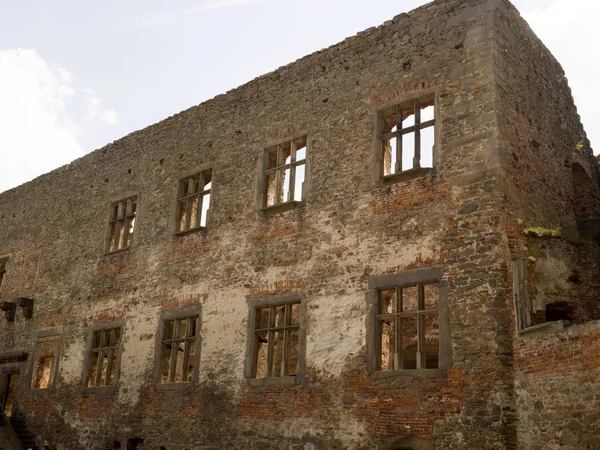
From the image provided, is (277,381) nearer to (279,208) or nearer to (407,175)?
(279,208)

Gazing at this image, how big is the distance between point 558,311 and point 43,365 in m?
13.4

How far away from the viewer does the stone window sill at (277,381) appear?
11086 mm

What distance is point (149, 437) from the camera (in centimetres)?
1330

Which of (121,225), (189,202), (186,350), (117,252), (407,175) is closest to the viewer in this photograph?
(407,175)

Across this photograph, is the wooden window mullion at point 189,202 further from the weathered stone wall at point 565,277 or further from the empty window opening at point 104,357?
the weathered stone wall at point 565,277

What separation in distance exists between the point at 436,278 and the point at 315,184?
3283 millimetres

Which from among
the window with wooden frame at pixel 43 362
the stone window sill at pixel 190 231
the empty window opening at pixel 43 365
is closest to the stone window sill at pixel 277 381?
the stone window sill at pixel 190 231

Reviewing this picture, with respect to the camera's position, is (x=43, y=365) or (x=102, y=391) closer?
(x=102, y=391)

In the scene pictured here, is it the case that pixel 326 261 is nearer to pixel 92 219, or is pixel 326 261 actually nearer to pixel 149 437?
pixel 149 437

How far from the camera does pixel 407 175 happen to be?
1080 centimetres

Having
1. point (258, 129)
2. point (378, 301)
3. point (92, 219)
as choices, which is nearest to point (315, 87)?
point (258, 129)

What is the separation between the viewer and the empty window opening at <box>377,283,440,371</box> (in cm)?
993

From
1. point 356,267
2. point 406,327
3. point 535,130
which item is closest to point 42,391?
point 406,327

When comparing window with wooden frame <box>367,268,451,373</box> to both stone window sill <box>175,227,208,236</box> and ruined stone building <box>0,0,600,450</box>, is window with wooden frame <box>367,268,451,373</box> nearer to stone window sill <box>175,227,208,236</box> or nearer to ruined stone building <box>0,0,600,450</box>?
ruined stone building <box>0,0,600,450</box>
